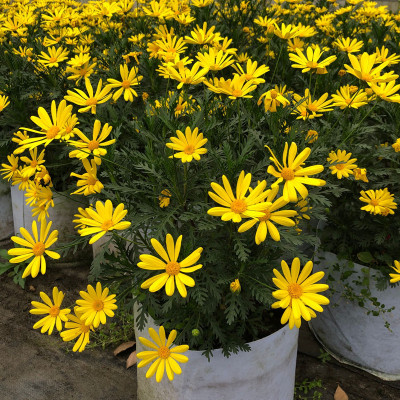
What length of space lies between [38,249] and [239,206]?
1.86 feet

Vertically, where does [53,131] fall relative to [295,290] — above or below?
above

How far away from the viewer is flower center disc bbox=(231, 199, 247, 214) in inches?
42.6

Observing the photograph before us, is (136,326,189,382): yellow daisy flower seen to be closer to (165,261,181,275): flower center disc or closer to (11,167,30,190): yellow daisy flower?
(165,261,181,275): flower center disc

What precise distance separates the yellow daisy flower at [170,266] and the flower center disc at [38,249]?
0.31m

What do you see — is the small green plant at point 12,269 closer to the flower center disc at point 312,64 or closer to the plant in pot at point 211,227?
the plant in pot at point 211,227

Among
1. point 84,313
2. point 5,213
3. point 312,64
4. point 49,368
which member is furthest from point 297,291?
point 5,213

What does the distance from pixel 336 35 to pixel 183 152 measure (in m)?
2.17

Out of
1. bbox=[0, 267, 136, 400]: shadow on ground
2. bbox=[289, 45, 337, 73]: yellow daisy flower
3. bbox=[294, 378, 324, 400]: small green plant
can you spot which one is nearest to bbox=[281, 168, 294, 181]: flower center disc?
bbox=[289, 45, 337, 73]: yellow daisy flower

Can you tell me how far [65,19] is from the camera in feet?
9.57

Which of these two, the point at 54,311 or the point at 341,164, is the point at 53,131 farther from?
the point at 341,164

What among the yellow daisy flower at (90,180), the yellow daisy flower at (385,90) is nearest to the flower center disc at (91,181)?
the yellow daisy flower at (90,180)

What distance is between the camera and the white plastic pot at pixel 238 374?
150cm

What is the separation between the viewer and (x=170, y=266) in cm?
112

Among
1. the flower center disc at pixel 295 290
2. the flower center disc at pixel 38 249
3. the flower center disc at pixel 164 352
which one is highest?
the flower center disc at pixel 38 249
